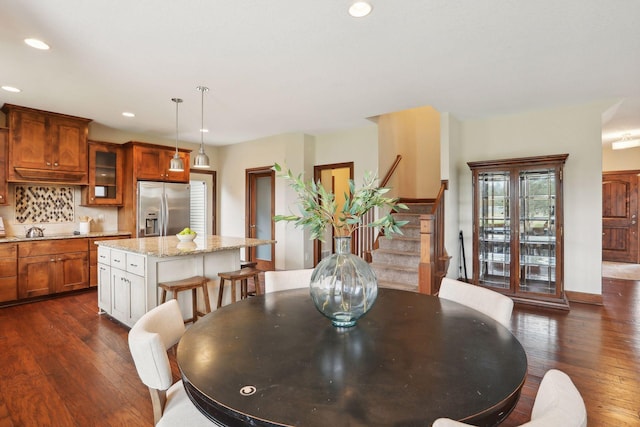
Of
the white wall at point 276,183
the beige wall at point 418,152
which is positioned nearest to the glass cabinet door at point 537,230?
the beige wall at point 418,152

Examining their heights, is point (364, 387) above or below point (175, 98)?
below

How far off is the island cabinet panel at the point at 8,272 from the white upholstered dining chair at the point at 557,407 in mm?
5590

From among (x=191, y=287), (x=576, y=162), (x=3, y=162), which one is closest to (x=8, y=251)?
(x=3, y=162)

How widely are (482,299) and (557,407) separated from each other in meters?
1.04

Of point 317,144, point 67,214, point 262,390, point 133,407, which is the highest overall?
point 317,144

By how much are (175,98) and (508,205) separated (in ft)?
15.5

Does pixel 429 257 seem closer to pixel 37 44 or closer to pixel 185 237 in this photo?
pixel 185 237

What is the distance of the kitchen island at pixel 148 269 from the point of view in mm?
3186

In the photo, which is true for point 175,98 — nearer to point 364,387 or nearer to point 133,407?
point 133,407

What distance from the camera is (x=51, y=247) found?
4.64 m

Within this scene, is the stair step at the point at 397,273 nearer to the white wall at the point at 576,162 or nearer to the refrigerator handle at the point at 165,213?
the white wall at the point at 576,162

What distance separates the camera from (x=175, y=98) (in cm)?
422

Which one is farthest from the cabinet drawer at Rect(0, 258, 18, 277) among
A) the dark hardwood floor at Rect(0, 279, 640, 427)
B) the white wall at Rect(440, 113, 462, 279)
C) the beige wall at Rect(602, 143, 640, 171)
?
the beige wall at Rect(602, 143, 640, 171)

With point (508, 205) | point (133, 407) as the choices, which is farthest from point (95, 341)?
point (508, 205)
